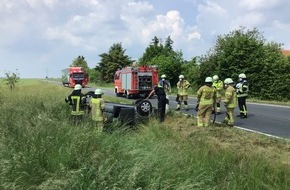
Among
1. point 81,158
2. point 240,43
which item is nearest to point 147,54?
point 240,43

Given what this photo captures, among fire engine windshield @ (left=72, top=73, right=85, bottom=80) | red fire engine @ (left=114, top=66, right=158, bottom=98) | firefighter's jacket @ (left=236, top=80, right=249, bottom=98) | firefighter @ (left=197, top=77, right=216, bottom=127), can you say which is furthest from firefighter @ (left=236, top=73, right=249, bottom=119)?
fire engine windshield @ (left=72, top=73, right=85, bottom=80)

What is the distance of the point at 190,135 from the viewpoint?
10.0 meters

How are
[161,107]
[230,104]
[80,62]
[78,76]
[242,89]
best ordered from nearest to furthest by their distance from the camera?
1. [230,104]
2. [161,107]
3. [242,89]
4. [78,76]
5. [80,62]

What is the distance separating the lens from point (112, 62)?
8350cm

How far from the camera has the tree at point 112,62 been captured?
3265 inches

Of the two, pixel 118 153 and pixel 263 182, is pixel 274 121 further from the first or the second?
pixel 118 153

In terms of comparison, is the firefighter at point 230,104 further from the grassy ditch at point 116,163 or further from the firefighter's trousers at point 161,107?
the grassy ditch at point 116,163

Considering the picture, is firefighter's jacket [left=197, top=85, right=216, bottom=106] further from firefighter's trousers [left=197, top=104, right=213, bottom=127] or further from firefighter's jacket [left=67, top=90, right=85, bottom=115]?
firefighter's jacket [left=67, top=90, right=85, bottom=115]

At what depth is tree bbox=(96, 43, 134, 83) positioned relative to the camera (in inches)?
3265

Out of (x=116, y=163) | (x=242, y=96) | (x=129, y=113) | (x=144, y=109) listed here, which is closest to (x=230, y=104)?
(x=242, y=96)

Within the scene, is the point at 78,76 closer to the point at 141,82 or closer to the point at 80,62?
the point at 141,82

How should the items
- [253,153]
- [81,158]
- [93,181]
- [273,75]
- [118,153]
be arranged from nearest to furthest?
[93,181] → [81,158] → [118,153] → [253,153] → [273,75]

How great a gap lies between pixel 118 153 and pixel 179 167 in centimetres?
94

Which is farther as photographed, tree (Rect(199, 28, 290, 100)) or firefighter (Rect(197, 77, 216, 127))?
tree (Rect(199, 28, 290, 100))
